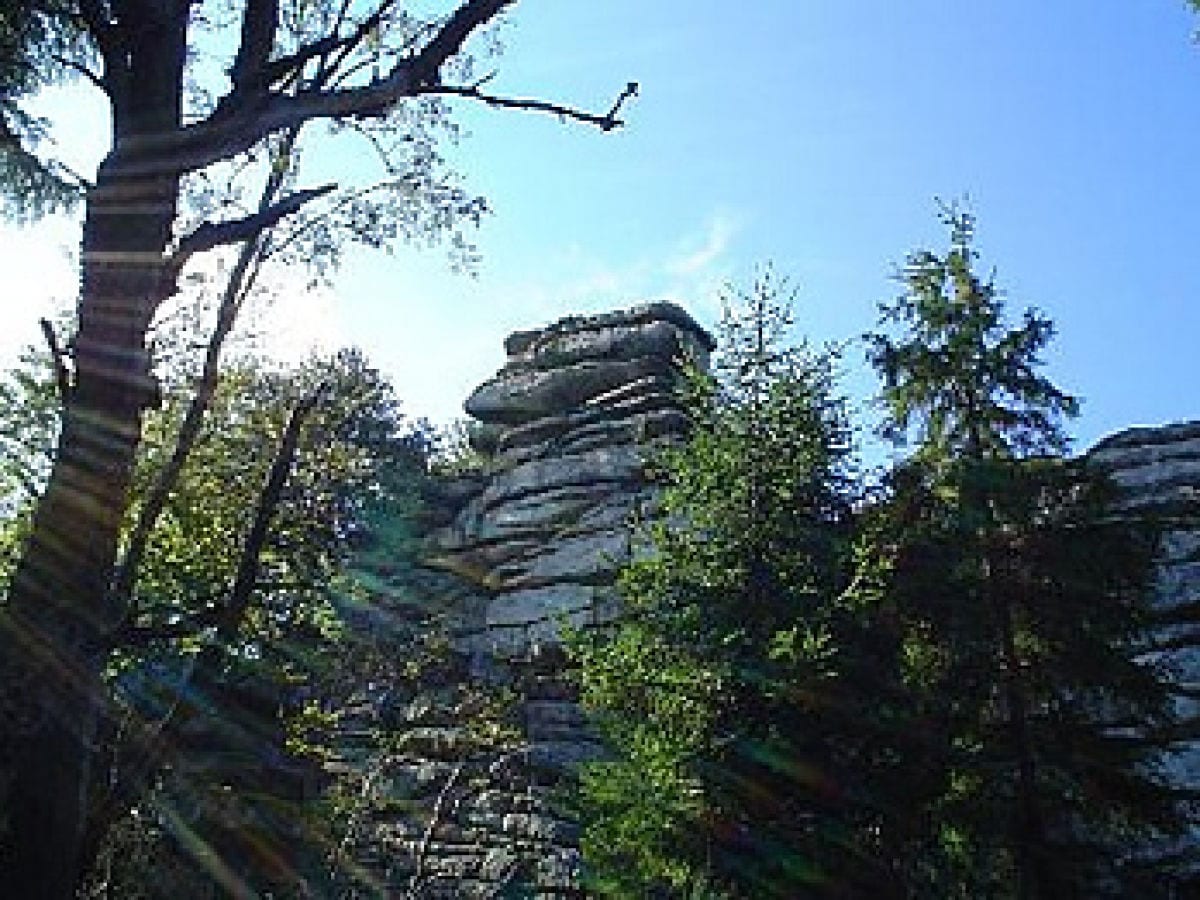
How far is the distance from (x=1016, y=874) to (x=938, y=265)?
22.0 ft

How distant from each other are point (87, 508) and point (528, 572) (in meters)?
19.1

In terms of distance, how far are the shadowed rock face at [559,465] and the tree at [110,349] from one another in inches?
637

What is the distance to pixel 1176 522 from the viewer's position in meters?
14.3

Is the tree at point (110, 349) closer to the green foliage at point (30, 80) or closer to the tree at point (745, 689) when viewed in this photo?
the green foliage at point (30, 80)

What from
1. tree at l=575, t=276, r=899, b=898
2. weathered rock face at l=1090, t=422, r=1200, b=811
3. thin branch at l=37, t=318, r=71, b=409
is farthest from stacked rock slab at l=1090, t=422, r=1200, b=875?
thin branch at l=37, t=318, r=71, b=409

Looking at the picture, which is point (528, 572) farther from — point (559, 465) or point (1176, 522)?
point (1176, 522)

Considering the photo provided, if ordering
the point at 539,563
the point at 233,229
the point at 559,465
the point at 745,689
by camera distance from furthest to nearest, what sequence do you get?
the point at 559,465
the point at 539,563
the point at 745,689
the point at 233,229

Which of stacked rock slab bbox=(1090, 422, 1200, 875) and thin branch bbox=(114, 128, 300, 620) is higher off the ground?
stacked rock slab bbox=(1090, 422, 1200, 875)

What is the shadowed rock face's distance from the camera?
22.6 meters

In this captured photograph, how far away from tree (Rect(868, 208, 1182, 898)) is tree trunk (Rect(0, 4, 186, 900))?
7483 mm

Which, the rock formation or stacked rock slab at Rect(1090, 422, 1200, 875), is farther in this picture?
the rock formation

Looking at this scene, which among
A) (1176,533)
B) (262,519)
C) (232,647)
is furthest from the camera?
(1176,533)

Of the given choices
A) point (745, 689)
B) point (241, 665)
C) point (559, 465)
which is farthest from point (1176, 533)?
point (241, 665)

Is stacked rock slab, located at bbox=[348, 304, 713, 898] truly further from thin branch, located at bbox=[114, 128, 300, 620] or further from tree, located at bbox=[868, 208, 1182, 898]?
thin branch, located at bbox=[114, 128, 300, 620]
